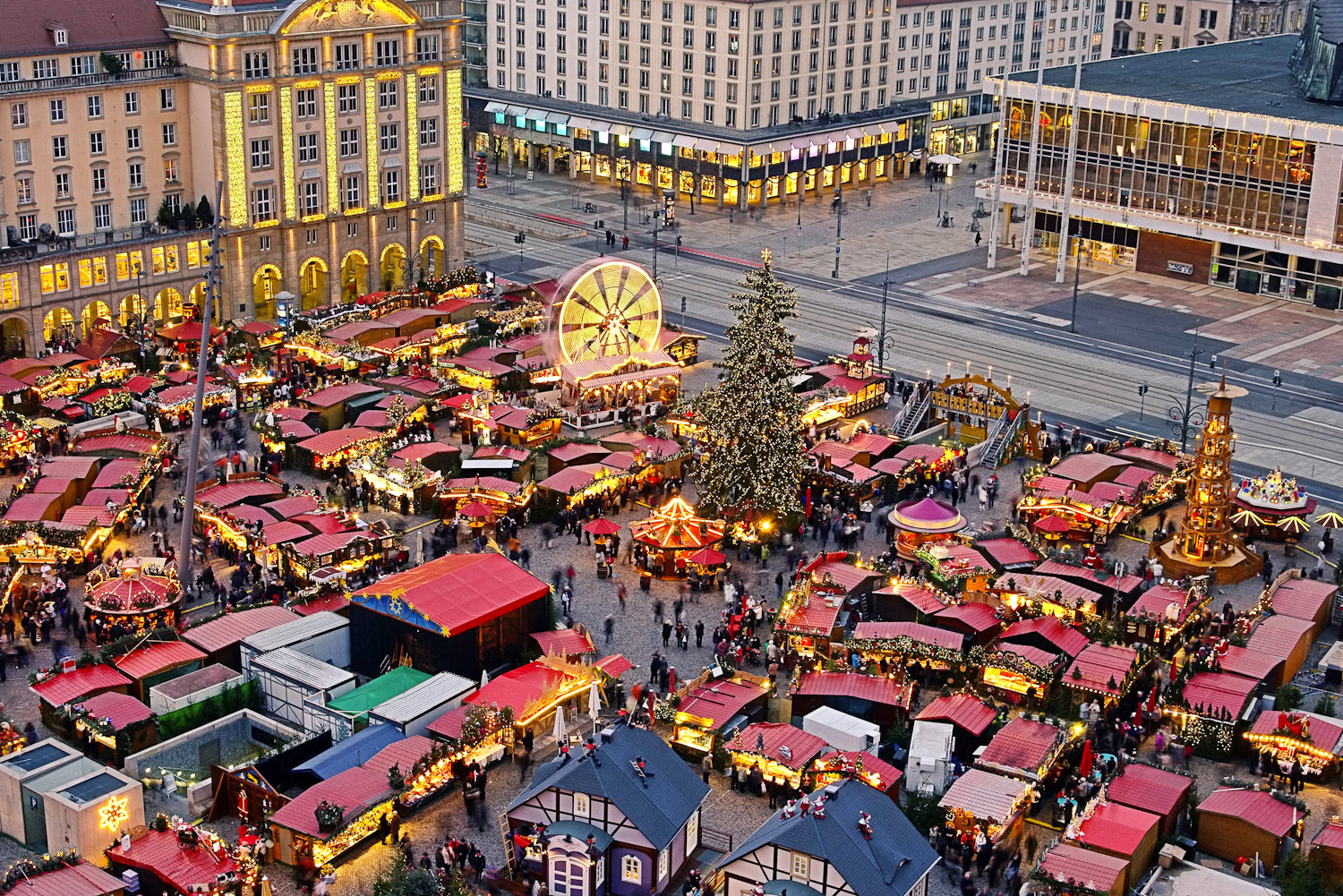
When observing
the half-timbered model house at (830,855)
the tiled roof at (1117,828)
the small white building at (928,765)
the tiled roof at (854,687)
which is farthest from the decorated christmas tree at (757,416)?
the half-timbered model house at (830,855)

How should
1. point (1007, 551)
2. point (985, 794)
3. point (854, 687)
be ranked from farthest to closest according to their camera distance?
point (1007, 551)
point (854, 687)
point (985, 794)

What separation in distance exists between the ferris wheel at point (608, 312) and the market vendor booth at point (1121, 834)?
48739 millimetres

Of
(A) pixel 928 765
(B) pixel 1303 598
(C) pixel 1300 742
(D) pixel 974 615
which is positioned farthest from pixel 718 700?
(B) pixel 1303 598

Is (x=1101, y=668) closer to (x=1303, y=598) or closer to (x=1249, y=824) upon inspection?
(x=1249, y=824)

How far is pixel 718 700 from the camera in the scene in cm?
6838

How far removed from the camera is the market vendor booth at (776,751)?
6444cm

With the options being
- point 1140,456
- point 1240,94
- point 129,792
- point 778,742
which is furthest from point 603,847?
point 1240,94

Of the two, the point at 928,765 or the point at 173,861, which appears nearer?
the point at 173,861

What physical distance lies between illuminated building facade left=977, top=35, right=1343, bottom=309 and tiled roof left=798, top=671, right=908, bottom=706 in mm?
73163

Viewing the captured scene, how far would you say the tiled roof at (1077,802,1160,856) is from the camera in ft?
192

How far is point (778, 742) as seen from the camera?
215 feet

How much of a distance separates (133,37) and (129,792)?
72.5 metres

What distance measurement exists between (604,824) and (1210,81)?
105545 mm

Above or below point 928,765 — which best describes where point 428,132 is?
above
